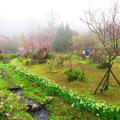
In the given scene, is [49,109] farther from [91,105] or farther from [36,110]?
[91,105]

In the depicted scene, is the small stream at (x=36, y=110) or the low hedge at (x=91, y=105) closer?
the low hedge at (x=91, y=105)

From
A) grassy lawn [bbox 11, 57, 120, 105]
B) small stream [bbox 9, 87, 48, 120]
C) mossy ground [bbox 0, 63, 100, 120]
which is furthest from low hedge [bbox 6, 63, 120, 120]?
grassy lawn [bbox 11, 57, 120, 105]

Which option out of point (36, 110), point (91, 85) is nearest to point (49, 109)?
point (36, 110)

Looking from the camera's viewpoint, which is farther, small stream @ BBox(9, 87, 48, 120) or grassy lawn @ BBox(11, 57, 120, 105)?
grassy lawn @ BBox(11, 57, 120, 105)

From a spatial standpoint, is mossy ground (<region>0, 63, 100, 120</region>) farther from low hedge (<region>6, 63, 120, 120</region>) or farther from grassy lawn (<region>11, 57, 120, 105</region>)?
grassy lawn (<region>11, 57, 120, 105</region>)

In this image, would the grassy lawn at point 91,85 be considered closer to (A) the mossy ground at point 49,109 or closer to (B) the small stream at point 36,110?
(A) the mossy ground at point 49,109

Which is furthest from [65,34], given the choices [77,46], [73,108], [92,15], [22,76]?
[73,108]

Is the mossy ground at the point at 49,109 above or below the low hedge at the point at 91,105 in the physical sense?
below

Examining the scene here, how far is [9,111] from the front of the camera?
14.7 metres

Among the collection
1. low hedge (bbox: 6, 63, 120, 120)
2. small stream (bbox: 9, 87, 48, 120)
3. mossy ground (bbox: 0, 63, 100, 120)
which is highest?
low hedge (bbox: 6, 63, 120, 120)

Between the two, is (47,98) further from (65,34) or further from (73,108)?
(65,34)

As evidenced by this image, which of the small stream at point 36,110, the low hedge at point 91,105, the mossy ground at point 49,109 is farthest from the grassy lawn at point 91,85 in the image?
the small stream at point 36,110

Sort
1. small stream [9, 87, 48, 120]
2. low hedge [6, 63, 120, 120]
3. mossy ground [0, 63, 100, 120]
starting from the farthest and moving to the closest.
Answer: small stream [9, 87, 48, 120] → mossy ground [0, 63, 100, 120] → low hedge [6, 63, 120, 120]

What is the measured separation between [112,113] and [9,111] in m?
5.14
